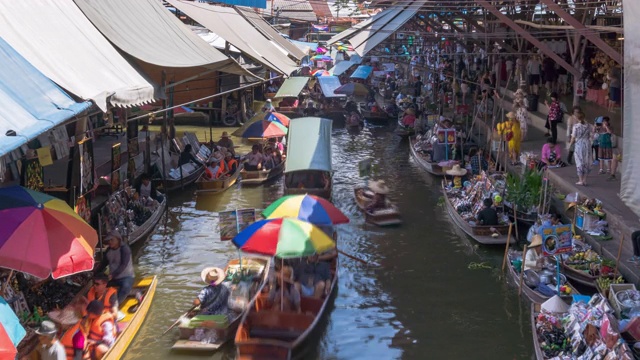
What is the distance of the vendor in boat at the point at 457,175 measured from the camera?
20266mm

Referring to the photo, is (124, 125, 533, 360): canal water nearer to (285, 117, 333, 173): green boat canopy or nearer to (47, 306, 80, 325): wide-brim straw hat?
(47, 306, 80, 325): wide-brim straw hat

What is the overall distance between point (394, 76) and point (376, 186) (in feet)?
96.4

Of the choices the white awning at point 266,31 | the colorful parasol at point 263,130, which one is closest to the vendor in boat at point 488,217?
the colorful parasol at point 263,130

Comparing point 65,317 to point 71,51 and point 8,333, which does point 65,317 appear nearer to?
point 8,333

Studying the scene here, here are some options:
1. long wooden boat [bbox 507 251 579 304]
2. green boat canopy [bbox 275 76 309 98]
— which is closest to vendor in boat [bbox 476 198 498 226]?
long wooden boat [bbox 507 251 579 304]

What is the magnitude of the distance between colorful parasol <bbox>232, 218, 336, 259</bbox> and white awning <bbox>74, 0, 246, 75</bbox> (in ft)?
13.8

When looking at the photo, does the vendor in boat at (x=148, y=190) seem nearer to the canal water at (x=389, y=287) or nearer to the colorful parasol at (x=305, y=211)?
the canal water at (x=389, y=287)

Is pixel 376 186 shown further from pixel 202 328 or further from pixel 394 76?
pixel 394 76

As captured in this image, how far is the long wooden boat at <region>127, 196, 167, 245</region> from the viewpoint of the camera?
52.4 ft

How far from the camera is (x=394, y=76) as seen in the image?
47.3 metres

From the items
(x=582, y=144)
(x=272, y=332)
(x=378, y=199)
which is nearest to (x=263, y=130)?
(x=378, y=199)

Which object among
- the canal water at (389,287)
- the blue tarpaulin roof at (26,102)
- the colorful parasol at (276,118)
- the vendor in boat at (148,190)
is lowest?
the canal water at (389,287)

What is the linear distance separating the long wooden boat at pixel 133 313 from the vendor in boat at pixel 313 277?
2.52 metres

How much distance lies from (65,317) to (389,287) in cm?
639
